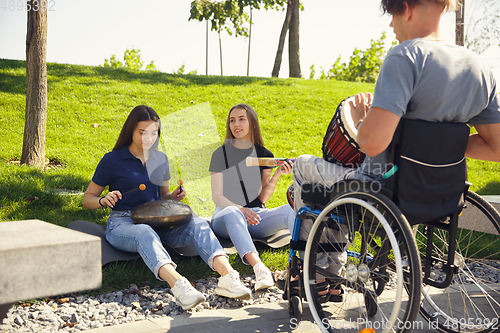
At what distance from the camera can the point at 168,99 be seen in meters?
9.98

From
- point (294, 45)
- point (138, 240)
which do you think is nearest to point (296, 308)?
point (138, 240)

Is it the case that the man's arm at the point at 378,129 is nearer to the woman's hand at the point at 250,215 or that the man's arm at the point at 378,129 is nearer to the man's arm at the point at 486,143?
the man's arm at the point at 486,143

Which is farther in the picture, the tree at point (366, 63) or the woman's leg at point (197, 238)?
the tree at point (366, 63)

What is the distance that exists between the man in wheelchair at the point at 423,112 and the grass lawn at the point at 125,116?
6.39 ft

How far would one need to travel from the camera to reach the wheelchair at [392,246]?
1.87 m

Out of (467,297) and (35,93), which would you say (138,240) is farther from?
(35,93)

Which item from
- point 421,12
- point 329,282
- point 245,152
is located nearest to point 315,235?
point 329,282

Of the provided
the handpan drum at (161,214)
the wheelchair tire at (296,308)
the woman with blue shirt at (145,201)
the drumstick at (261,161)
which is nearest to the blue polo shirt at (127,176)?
the woman with blue shirt at (145,201)

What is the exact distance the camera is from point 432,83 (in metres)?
→ 1.94

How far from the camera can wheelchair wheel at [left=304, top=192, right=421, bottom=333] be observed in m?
1.81

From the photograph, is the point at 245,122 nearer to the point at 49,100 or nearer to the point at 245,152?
the point at 245,152

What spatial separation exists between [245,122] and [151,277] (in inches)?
63.1

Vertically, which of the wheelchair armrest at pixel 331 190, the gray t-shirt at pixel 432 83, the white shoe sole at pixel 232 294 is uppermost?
the gray t-shirt at pixel 432 83

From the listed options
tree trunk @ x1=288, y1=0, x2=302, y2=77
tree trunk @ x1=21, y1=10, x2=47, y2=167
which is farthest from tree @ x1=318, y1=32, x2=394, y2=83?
tree trunk @ x1=21, y1=10, x2=47, y2=167
